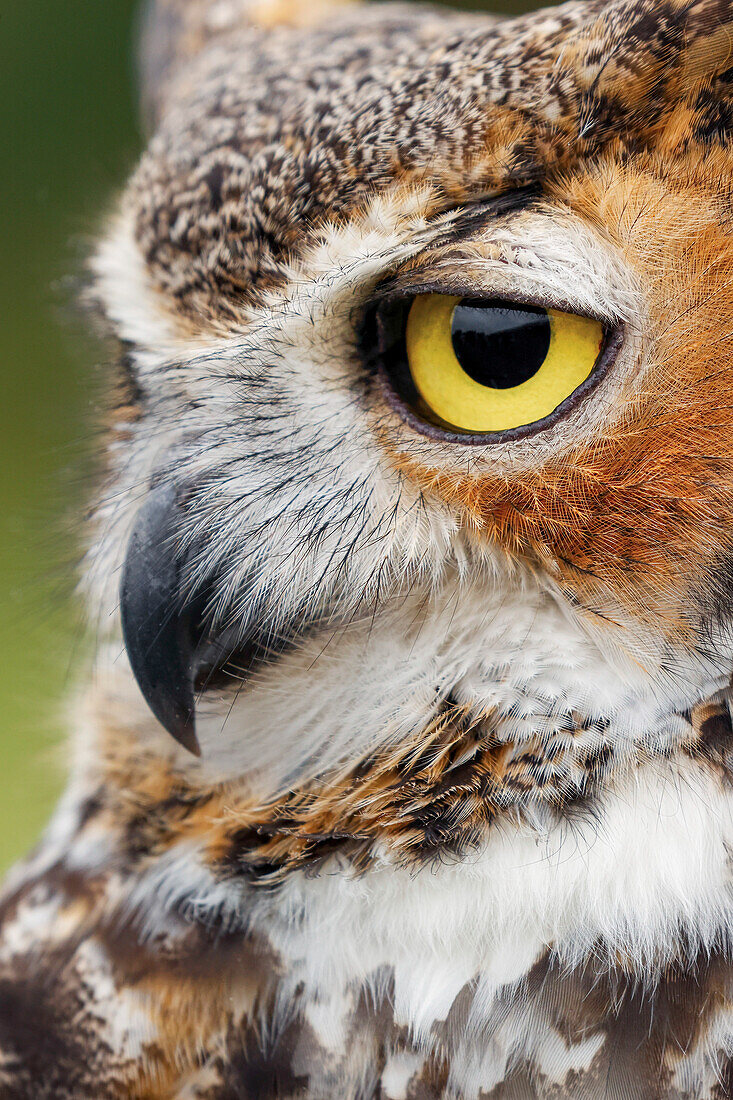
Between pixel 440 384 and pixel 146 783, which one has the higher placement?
pixel 440 384

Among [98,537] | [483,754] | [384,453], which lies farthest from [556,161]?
[98,537]

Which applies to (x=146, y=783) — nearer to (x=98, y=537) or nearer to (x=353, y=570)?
(x=98, y=537)

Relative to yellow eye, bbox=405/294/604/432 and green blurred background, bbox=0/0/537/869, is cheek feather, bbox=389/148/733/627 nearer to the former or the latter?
yellow eye, bbox=405/294/604/432

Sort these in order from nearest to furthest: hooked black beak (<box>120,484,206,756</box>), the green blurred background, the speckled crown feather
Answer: the speckled crown feather
hooked black beak (<box>120,484,206,756</box>)
the green blurred background

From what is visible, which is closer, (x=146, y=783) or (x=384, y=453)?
(x=384, y=453)

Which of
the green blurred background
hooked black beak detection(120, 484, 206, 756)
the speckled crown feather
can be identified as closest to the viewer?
the speckled crown feather

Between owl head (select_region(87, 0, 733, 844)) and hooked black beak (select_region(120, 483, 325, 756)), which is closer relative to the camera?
owl head (select_region(87, 0, 733, 844))

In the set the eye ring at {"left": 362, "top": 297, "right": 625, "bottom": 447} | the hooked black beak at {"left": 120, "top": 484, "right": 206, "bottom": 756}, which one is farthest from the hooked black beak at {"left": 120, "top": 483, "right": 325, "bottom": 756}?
the eye ring at {"left": 362, "top": 297, "right": 625, "bottom": 447}
